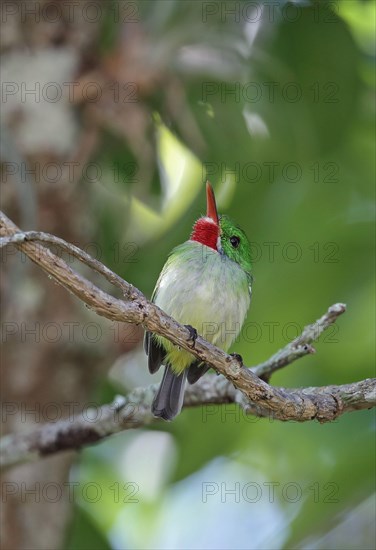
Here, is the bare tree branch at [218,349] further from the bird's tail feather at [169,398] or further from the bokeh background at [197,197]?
the bokeh background at [197,197]

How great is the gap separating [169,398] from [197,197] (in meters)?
1.21

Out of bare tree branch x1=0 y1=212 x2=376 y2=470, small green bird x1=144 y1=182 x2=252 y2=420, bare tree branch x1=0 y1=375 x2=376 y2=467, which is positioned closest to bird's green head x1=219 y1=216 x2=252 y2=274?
small green bird x1=144 y1=182 x2=252 y2=420

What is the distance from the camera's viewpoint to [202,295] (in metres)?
3.53

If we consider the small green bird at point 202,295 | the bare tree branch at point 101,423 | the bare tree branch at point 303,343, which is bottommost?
the bare tree branch at point 101,423

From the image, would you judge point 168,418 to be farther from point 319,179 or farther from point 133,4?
point 133,4

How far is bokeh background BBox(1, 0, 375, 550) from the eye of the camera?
13.0 ft

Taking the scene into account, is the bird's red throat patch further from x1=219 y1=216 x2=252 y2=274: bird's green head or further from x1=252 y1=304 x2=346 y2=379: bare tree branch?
x1=252 y1=304 x2=346 y2=379: bare tree branch

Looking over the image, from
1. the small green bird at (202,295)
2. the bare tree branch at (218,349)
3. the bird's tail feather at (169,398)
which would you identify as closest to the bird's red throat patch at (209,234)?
the small green bird at (202,295)

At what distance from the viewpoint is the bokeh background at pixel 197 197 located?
3961 mm

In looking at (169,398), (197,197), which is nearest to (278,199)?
(197,197)

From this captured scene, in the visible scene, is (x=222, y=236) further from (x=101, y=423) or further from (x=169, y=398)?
(x=101, y=423)

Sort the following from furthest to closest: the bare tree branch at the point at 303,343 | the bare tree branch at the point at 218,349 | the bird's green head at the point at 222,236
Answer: the bird's green head at the point at 222,236
the bare tree branch at the point at 303,343
the bare tree branch at the point at 218,349

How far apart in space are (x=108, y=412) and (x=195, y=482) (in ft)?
4.72

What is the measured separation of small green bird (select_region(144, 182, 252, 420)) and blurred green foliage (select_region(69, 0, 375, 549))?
0.35 m
